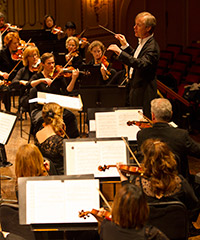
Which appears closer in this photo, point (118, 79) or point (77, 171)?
point (77, 171)

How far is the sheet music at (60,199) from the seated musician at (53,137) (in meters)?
1.07

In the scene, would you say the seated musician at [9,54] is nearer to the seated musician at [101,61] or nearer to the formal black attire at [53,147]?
the seated musician at [101,61]

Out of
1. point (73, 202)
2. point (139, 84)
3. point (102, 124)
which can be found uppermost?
point (139, 84)

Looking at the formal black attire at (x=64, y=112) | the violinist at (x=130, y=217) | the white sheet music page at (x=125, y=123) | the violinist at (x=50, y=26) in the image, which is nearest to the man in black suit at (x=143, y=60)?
the white sheet music page at (x=125, y=123)

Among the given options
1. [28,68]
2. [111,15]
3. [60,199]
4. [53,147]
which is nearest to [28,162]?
[60,199]

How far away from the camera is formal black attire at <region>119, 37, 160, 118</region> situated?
478 centimetres

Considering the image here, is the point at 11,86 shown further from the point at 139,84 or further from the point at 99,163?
the point at 99,163

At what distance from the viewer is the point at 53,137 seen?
4.00 metres

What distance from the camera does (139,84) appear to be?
4.91 meters

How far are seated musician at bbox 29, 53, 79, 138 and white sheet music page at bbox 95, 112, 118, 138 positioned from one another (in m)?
0.94

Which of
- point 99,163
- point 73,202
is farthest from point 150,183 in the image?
point 99,163

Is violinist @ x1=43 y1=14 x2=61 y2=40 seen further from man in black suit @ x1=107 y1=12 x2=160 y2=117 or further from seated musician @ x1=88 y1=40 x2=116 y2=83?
man in black suit @ x1=107 y1=12 x2=160 y2=117

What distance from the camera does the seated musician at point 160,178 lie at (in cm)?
291

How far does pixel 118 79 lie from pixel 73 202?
11.4 ft
